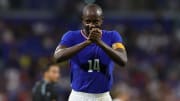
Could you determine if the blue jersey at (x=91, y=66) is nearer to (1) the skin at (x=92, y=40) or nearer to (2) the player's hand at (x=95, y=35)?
(1) the skin at (x=92, y=40)

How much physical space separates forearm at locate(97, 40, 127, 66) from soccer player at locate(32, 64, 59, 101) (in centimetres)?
309

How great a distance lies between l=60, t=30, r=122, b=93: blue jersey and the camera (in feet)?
25.0

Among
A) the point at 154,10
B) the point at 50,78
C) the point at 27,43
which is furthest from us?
the point at 154,10

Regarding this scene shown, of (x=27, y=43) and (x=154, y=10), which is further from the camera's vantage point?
(x=154, y=10)

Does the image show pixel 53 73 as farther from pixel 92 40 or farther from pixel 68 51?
pixel 92 40

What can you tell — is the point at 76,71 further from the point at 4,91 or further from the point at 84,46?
the point at 4,91

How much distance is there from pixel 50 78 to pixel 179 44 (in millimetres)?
10704

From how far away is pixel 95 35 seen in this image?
718 centimetres

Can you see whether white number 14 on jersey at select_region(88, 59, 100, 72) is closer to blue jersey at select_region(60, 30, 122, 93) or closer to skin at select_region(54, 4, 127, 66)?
blue jersey at select_region(60, 30, 122, 93)


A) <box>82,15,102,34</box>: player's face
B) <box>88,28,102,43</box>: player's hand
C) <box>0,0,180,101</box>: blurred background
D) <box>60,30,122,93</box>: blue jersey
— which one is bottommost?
<box>0,0,180,101</box>: blurred background

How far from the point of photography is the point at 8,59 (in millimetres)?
19703

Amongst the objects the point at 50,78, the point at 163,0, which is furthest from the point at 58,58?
the point at 163,0

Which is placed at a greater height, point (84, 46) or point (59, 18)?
point (84, 46)

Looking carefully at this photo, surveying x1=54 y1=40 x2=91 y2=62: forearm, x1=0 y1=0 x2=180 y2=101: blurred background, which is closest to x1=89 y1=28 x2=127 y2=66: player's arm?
x1=54 y1=40 x2=91 y2=62: forearm
